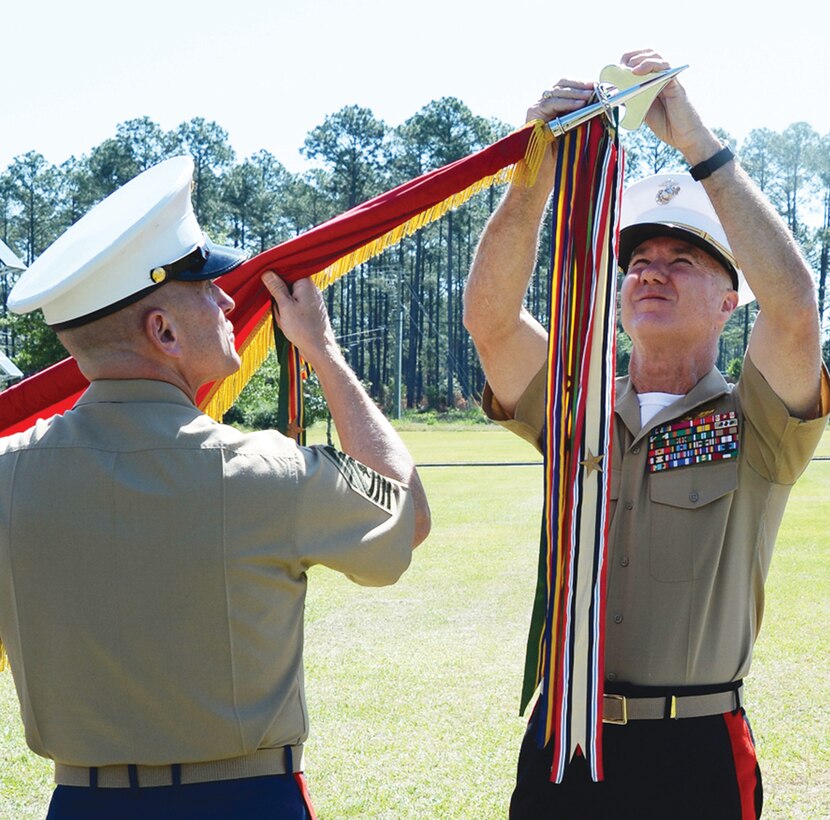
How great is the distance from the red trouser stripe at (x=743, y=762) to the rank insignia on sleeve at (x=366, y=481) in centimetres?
123

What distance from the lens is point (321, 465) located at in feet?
7.13

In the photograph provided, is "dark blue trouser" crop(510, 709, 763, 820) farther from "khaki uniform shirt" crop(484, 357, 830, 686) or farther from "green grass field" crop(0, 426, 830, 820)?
"green grass field" crop(0, 426, 830, 820)

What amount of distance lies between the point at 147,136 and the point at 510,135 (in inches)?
2778

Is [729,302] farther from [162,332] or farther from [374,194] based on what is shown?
[374,194]

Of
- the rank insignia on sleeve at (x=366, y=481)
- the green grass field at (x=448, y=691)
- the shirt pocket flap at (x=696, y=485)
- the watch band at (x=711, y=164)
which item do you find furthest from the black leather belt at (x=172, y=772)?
the green grass field at (x=448, y=691)

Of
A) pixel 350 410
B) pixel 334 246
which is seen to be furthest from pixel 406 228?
pixel 350 410

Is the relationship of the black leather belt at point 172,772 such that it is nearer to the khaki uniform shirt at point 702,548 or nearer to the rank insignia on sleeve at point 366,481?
the rank insignia on sleeve at point 366,481

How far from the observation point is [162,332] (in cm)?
226

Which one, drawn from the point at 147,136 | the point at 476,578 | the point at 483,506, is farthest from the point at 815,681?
the point at 147,136

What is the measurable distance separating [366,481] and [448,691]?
4.67 meters

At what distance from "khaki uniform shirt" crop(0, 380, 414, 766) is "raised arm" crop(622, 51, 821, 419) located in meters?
1.27

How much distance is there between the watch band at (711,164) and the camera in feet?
8.95

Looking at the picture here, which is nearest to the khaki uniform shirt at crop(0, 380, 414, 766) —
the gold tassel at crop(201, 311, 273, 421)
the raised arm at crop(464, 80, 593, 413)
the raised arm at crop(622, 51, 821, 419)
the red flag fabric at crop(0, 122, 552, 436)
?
the red flag fabric at crop(0, 122, 552, 436)

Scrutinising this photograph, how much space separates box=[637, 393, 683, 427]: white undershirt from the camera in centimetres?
319
